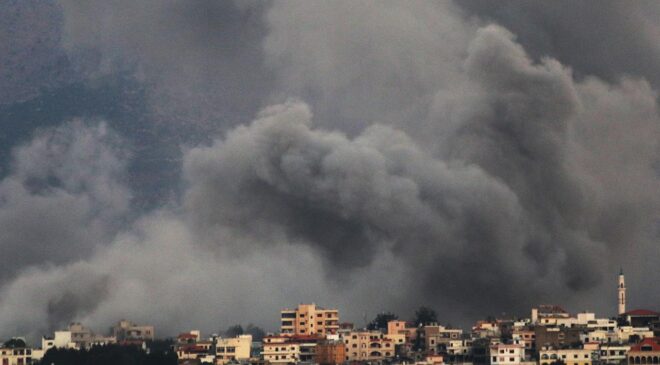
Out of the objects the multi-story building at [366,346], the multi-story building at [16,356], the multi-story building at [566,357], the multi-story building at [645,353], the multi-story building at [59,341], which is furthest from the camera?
the multi-story building at [59,341]

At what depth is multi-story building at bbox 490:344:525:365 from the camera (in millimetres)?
81688

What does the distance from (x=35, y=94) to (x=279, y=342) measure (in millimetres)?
56104

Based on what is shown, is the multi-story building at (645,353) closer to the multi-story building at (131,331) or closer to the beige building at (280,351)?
the beige building at (280,351)

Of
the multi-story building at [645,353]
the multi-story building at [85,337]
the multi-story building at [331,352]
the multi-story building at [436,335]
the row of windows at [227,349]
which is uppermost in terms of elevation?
the multi-story building at [85,337]

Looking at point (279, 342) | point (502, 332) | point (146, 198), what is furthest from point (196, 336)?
point (146, 198)

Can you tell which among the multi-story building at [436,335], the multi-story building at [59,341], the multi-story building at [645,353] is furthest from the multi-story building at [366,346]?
the multi-story building at [645,353]

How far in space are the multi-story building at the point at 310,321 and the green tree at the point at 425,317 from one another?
319cm

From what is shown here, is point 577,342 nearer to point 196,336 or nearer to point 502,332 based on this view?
point 502,332

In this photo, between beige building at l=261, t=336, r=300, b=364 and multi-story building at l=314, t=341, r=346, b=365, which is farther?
beige building at l=261, t=336, r=300, b=364

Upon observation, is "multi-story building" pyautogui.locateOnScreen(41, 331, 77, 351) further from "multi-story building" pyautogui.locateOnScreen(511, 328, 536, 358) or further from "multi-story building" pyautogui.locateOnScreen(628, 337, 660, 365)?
"multi-story building" pyautogui.locateOnScreen(628, 337, 660, 365)

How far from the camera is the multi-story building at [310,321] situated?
95.4 meters

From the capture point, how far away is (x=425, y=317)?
95.6 meters

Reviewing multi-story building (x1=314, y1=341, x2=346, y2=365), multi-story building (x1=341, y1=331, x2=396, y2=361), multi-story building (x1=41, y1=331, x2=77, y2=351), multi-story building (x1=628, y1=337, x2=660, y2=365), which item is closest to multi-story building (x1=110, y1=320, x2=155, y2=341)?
multi-story building (x1=41, y1=331, x2=77, y2=351)

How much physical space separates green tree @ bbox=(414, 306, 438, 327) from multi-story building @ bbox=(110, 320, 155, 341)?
411 inches
